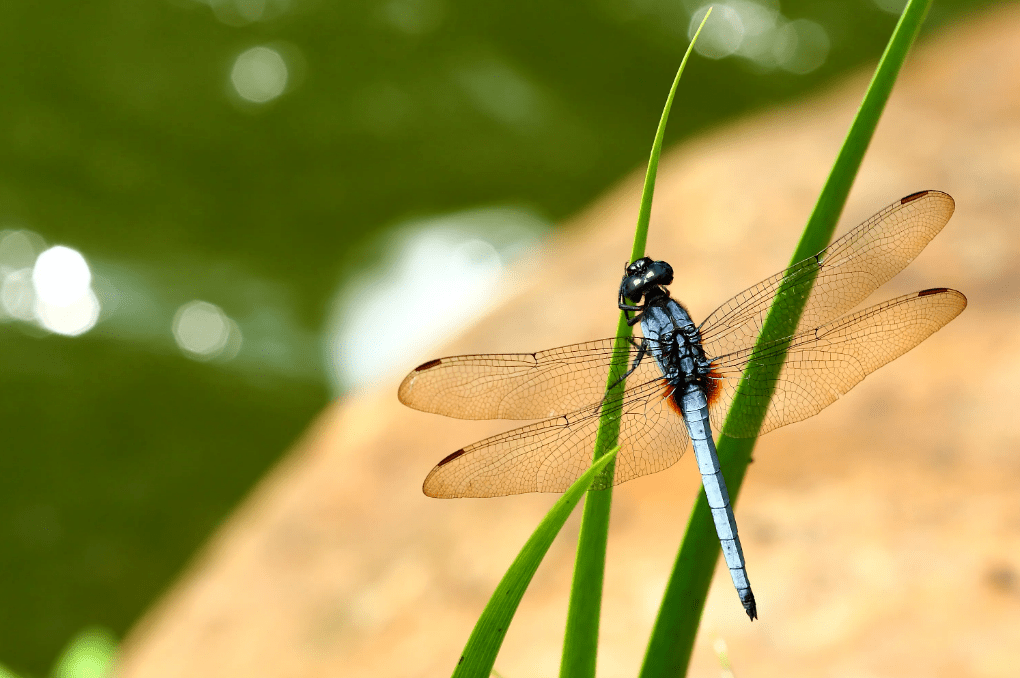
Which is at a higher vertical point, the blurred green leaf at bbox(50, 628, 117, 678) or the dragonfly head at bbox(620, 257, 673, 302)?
the dragonfly head at bbox(620, 257, 673, 302)

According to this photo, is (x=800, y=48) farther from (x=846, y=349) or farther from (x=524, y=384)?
(x=524, y=384)

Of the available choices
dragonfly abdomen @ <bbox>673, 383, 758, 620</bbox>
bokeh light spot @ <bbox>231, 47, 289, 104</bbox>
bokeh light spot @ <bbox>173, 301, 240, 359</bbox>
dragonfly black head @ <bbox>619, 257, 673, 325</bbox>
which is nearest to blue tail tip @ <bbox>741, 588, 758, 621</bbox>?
dragonfly abdomen @ <bbox>673, 383, 758, 620</bbox>

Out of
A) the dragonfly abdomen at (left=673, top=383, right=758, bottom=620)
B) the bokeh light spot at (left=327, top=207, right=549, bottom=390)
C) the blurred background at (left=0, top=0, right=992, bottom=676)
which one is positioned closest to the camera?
the dragonfly abdomen at (left=673, top=383, right=758, bottom=620)

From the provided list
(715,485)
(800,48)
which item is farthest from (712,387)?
(800,48)

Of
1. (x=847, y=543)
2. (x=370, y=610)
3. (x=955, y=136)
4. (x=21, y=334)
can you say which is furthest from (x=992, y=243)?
(x=21, y=334)

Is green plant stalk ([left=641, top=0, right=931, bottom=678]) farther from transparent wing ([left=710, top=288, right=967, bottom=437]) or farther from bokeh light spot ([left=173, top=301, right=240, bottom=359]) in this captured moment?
bokeh light spot ([left=173, top=301, right=240, bottom=359])

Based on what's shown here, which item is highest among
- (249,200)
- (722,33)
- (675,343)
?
(722,33)
